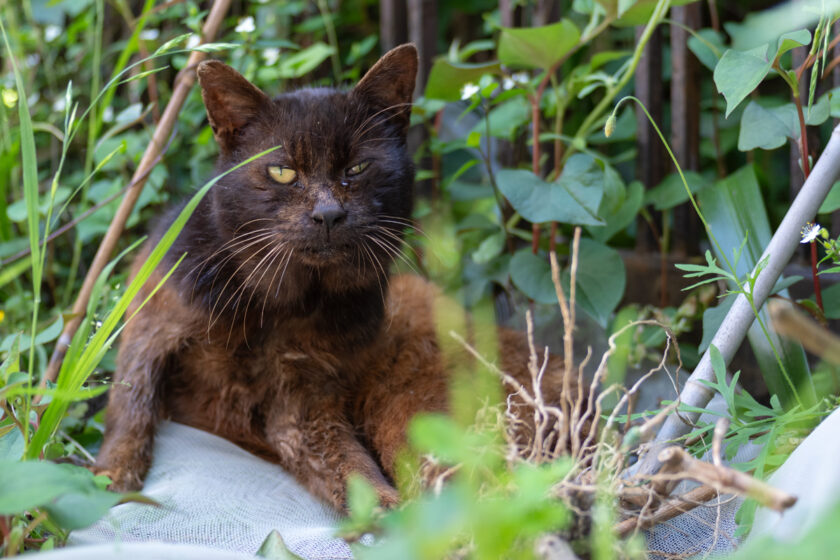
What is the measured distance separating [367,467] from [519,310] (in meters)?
0.74

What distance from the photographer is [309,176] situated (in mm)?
1458

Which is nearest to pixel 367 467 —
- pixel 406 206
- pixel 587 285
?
pixel 406 206

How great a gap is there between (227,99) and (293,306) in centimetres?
43

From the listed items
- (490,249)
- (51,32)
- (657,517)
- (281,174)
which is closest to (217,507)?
(281,174)

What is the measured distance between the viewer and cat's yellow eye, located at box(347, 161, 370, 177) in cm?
150

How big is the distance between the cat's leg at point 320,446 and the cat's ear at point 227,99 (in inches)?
21.7

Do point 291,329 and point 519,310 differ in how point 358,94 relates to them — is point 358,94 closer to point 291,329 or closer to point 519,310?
point 291,329

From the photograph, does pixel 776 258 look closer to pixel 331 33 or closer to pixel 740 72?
pixel 740 72

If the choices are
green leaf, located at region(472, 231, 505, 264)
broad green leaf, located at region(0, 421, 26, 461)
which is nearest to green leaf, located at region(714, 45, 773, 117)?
green leaf, located at region(472, 231, 505, 264)

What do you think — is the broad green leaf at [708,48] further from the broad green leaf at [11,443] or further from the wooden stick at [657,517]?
the broad green leaf at [11,443]

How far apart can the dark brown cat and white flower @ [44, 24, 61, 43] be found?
1246mm

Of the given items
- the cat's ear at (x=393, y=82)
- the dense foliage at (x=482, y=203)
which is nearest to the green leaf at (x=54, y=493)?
the dense foliage at (x=482, y=203)

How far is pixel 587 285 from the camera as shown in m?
1.80

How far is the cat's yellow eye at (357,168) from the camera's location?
1.50 metres
